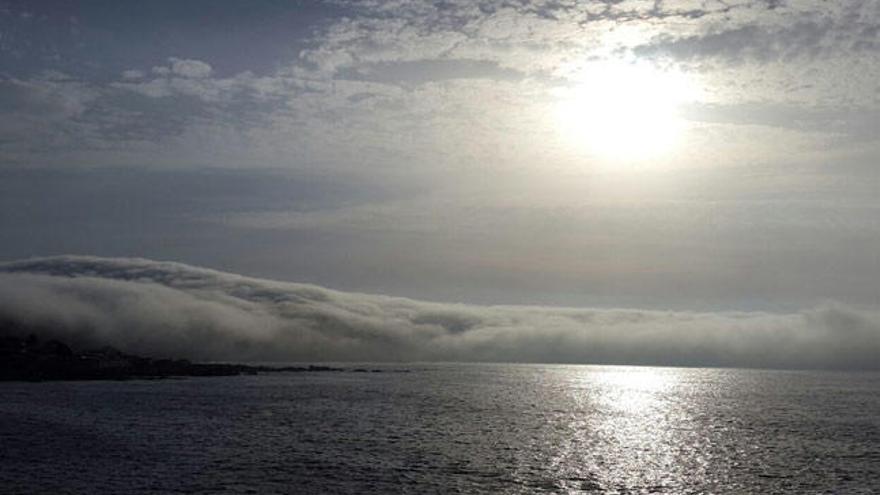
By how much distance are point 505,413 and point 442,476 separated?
7219 cm

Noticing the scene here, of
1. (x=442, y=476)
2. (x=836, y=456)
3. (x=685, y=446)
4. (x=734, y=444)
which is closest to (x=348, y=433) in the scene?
(x=442, y=476)

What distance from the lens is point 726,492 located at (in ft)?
218

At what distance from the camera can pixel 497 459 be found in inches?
3228

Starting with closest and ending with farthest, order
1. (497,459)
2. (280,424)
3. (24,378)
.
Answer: (497,459) → (280,424) → (24,378)

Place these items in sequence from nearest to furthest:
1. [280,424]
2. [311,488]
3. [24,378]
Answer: [311,488] < [280,424] < [24,378]

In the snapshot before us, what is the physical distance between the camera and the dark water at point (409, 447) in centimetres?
6738

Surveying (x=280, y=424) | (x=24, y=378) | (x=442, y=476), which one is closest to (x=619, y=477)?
(x=442, y=476)

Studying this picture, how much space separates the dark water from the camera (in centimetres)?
6738

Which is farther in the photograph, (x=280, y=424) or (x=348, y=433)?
(x=280, y=424)

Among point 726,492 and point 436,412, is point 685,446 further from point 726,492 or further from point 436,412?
point 436,412

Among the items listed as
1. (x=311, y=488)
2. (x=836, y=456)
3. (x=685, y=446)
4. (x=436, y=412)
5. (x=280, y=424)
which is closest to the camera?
(x=311, y=488)

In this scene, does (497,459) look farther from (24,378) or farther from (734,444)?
(24,378)

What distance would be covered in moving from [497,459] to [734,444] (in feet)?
116

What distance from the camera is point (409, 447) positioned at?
89125mm
